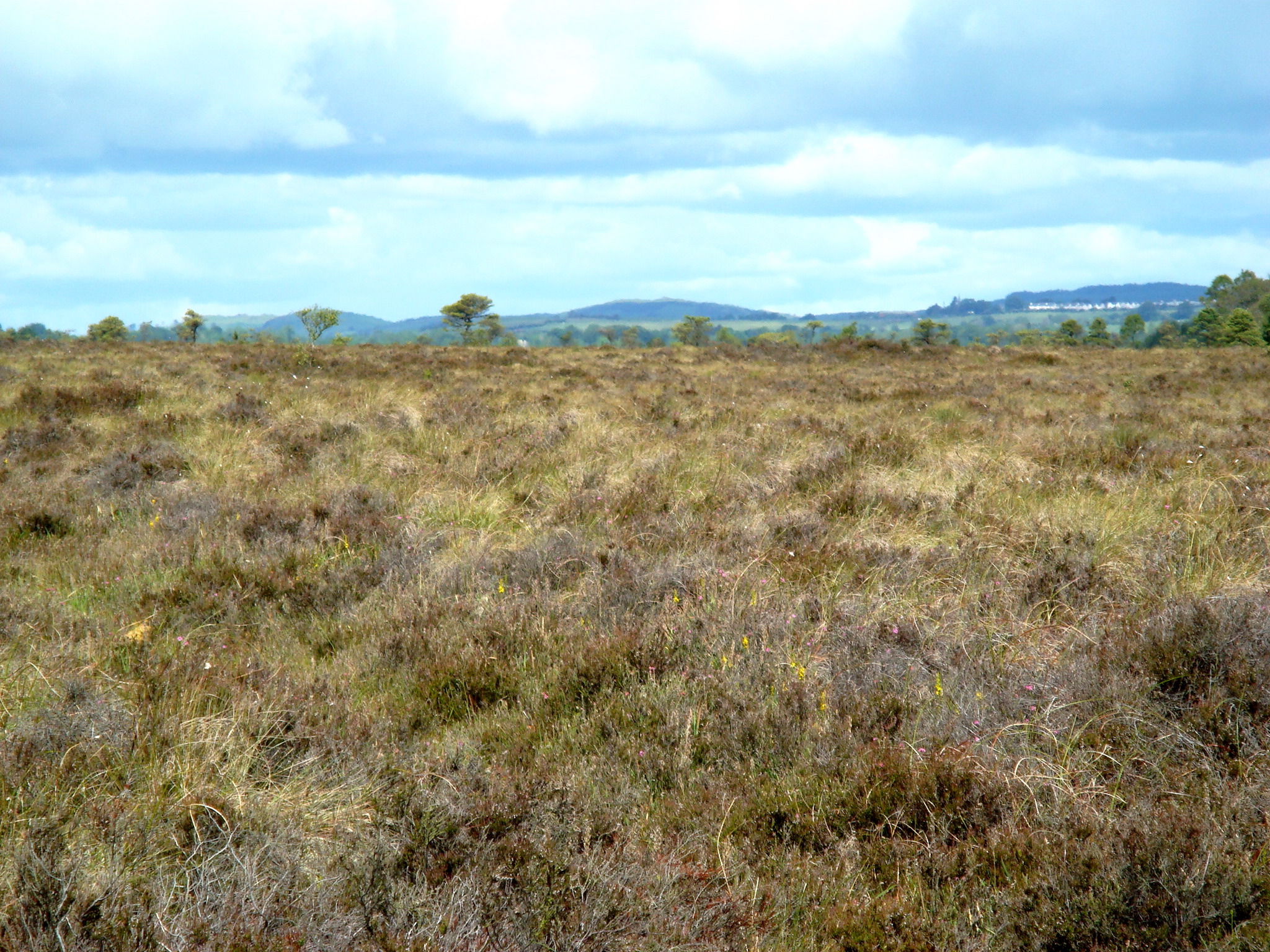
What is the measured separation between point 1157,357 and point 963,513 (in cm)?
2618

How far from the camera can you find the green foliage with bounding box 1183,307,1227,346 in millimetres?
57125

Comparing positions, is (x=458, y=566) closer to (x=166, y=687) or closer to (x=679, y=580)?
(x=679, y=580)

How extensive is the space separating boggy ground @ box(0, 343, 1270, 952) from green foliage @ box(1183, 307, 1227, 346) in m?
62.1

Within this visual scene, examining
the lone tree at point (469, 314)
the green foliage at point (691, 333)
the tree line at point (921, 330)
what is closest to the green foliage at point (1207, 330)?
the tree line at point (921, 330)

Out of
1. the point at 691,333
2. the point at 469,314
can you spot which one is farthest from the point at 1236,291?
the point at 469,314

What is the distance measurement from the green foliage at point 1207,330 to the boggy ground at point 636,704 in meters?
62.1

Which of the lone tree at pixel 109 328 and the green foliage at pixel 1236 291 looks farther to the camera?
the green foliage at pixel 1236 291

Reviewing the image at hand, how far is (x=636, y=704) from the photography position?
346 centimetres

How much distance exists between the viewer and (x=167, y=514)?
645 centimetres

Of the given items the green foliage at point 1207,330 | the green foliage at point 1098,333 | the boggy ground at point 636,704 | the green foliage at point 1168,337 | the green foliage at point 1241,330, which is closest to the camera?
the boggy ground at point 636,704

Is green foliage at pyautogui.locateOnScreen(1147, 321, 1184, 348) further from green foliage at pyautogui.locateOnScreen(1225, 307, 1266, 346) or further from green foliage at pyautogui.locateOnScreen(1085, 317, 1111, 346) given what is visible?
green foliage at pyautogui.locateOnScreen(1225, 307, 1266, 346)

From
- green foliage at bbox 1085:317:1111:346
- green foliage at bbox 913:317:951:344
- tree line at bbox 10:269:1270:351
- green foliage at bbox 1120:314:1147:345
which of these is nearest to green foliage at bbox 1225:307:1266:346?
tree line at bbox 10:269:1270:351

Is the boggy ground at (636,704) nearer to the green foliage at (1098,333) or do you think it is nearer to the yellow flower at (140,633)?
the yellow flower at (140,633)

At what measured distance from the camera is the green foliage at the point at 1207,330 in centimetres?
5712
